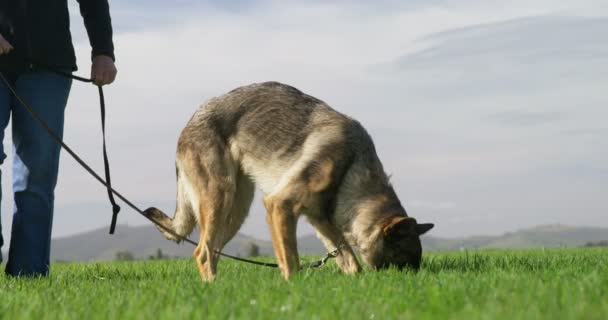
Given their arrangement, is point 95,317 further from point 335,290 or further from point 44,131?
point 44,131

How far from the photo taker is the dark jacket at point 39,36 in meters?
7.86

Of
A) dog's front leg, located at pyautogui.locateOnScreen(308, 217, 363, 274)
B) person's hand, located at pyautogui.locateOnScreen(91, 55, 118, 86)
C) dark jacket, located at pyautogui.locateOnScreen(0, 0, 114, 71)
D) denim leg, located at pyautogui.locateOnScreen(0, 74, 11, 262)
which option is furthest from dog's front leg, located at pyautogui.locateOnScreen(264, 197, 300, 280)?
denim leg, located at pyautogui.locateOnScreen(0, 74, 11, 262)

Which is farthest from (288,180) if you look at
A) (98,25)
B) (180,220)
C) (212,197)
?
(98,25)

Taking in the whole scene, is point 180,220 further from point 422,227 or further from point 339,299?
point 339,299

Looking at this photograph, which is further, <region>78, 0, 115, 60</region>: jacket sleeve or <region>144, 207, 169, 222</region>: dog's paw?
<region>144, 207, 169, 222</region>: dog's paw

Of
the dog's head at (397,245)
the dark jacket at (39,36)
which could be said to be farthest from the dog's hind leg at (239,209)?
the dark jacket at (39,36)

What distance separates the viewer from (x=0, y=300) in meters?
5.63

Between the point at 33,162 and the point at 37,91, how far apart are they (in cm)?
72

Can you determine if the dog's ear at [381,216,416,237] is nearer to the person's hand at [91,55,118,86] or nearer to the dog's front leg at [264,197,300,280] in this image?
the dog's front leg at [264,197,300,280]

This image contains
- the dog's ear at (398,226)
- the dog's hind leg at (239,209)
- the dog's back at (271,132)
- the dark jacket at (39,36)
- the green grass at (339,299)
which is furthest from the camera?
the dog's hind leg at (239,209)

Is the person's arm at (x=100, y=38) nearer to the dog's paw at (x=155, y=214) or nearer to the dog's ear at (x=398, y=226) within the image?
the dog's paw at (x=155, y=214)

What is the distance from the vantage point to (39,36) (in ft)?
26.2

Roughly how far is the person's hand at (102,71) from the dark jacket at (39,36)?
95 mm

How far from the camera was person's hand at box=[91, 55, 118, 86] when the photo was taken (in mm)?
8141
